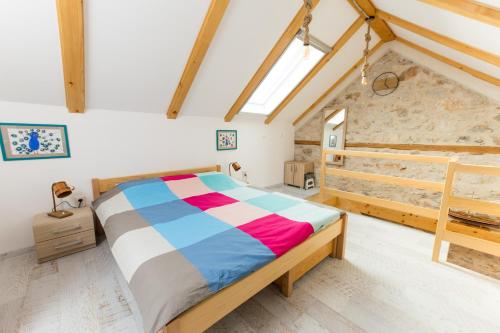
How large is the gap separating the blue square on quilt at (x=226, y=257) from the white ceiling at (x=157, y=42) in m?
1.99

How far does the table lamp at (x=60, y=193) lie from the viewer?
2053 millimetres

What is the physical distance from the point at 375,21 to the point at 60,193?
4.33 meters

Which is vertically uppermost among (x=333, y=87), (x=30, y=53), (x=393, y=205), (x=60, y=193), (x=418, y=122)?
(x=333, y=87)

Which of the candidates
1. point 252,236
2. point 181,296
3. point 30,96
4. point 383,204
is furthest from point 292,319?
point 30,96

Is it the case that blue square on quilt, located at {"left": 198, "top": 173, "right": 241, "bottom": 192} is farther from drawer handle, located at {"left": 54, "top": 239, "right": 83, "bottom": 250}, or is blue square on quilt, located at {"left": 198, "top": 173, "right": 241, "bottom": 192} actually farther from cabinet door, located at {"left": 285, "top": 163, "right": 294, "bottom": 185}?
cabinet door, located at {"left": 285, "top": 163, "right": 294, "bottom": 185}

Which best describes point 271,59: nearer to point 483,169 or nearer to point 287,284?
point 483,169

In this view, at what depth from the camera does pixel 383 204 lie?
2.94 m

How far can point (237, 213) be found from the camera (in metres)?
2.07

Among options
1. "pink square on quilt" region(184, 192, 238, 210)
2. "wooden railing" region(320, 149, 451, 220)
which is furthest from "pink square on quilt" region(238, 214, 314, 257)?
"wooden railing" region(320, 149, 451, 220)

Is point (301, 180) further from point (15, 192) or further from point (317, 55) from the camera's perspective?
point (15, 192)

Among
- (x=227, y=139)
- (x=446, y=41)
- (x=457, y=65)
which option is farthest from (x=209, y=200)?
(x=457, y=65)

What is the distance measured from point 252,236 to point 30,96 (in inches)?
102

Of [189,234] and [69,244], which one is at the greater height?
[189,234]

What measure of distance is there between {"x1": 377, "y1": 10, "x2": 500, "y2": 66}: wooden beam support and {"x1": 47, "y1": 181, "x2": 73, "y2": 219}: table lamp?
166 inches
